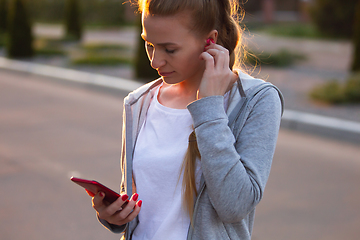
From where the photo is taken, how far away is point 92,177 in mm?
4730

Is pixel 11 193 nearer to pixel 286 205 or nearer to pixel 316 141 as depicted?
pixel 286 205

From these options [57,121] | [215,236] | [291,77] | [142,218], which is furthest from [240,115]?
[291,77]

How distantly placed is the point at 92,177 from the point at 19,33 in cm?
1347

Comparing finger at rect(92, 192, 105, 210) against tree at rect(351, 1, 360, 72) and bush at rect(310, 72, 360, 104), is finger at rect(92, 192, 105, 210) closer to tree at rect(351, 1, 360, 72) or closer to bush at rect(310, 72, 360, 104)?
bush at rect(310, 72, 360, 104)

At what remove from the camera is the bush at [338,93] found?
847 centimetres

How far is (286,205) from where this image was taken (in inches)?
162

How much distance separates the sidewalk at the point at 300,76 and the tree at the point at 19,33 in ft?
2.27

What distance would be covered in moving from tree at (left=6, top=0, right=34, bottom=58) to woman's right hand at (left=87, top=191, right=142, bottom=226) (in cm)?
1634

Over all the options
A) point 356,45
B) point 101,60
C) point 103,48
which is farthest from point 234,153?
point 103,48

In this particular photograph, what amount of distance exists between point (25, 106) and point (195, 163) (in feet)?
25.0

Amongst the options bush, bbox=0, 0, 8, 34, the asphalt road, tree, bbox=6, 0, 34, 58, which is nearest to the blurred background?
the asphalt road

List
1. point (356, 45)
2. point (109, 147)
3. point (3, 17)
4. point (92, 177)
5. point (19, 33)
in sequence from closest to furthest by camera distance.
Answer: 1. point (92, 177)
2. point (109, 147)
3. point (356, 45)
4. point (19, 33)
5. point (3, 17)

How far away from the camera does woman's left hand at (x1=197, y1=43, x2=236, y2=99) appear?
132 cm

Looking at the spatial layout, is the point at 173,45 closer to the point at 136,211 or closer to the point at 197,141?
the point at 197,141
